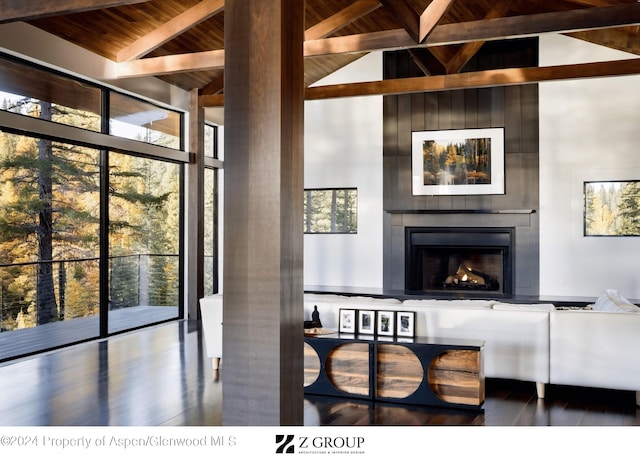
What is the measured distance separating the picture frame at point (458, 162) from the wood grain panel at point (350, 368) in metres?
4.87

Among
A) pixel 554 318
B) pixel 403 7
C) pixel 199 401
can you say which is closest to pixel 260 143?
pixel 199 401

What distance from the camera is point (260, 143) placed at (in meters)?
2.44

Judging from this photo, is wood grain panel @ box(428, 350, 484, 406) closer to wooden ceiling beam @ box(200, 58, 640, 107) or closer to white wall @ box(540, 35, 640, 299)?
wooden ceiling beam @ box(200, 58, 640, 107)

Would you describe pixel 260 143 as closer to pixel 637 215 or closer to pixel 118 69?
pixel 118 69

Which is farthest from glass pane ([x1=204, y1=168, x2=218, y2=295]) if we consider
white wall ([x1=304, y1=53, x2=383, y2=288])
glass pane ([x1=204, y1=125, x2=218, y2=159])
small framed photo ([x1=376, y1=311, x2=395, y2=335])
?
small framed photo ([x1=376, y1=311, x2=395, y2=335])

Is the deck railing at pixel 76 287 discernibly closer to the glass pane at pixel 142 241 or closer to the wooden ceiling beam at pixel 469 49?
the glass pane at pixel 142 241

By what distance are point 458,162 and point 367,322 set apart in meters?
4.83

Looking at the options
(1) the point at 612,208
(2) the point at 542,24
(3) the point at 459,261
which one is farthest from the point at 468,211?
(2) the point at 542,24

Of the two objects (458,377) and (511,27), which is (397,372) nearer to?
(458,377)

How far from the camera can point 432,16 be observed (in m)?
5.50

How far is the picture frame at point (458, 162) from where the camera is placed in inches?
342
